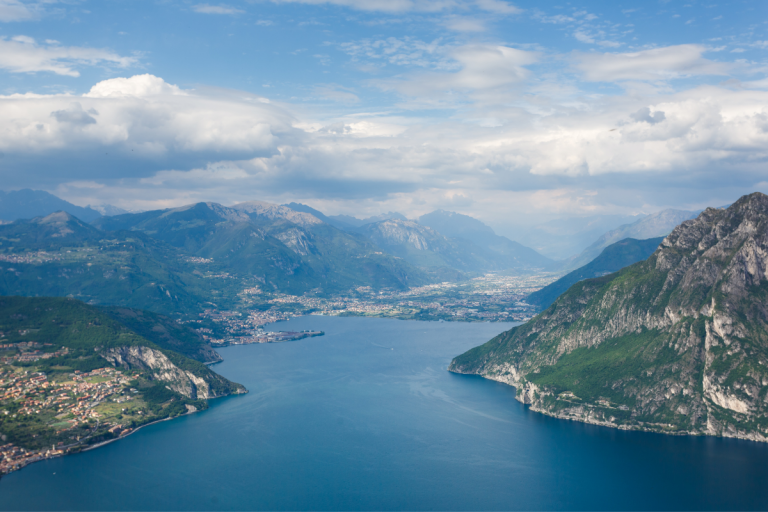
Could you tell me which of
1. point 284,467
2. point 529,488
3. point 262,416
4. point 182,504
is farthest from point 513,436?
point 182,504

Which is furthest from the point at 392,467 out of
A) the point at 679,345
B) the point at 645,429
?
the point at 679,345

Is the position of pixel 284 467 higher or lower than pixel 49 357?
lower

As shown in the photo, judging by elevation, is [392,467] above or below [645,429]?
below

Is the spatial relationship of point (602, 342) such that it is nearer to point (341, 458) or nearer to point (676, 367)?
point (676, 367)

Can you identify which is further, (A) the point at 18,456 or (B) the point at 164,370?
(B) the point at 164,370

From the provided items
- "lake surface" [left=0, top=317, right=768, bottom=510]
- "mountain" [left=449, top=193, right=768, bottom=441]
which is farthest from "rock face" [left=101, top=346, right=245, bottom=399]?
"mountain" [left=449, top=193, right=768, bottom=441]

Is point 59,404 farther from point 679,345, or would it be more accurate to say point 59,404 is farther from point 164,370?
point 679,345

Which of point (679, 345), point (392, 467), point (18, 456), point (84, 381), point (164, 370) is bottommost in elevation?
point (392, 467)
